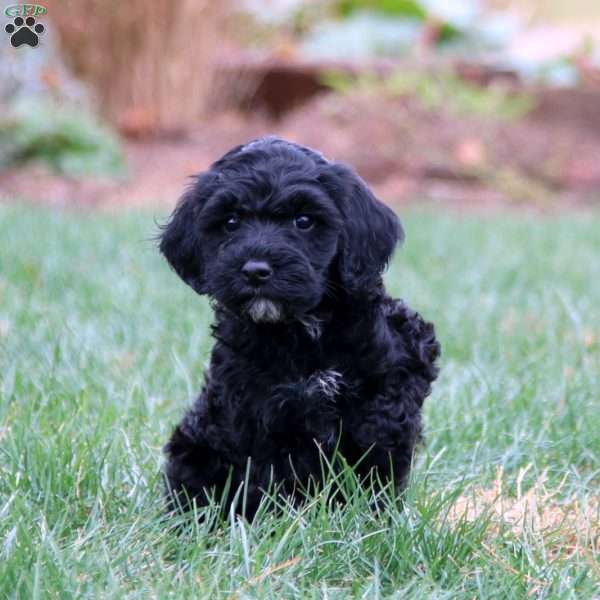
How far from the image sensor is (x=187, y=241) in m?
3.33

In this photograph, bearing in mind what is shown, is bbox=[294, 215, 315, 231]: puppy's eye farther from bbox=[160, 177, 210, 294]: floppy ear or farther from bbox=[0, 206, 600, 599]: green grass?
bbox=[0, 206, 600, 599]: green grass

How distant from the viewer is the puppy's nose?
9.57 feet

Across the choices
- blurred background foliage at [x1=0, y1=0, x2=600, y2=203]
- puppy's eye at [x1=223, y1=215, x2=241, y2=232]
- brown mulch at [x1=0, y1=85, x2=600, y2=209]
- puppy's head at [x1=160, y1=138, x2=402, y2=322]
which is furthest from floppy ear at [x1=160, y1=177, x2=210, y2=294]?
brown mulch at [x1=0, y1=85, x2=600, y2=209]

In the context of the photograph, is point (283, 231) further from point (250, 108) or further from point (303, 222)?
point (250, 108)

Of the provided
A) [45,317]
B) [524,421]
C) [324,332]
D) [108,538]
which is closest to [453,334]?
[524,421]

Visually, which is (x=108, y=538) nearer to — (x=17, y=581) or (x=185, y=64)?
(x=17, y=581)

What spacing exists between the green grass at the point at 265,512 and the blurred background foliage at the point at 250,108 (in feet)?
15.1

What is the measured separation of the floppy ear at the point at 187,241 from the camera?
329 cm

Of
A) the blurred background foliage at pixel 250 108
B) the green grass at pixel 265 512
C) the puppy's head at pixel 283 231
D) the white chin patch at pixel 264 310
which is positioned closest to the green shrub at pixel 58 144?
the blurred background foliage at pixel 250 108

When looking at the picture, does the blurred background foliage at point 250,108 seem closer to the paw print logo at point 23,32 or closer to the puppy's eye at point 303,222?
the paw print logo at point 23,32

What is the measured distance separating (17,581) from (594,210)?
30.6 ft

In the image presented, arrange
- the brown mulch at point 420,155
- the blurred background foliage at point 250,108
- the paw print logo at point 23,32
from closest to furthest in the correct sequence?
the paw print logo at point 23,32
the blurred background foliage at point 250,108
the brown mulch at point 420,155

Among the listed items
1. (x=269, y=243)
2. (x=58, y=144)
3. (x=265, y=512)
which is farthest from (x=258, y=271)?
(x=58, y=144)

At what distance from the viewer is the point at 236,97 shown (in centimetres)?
1437
